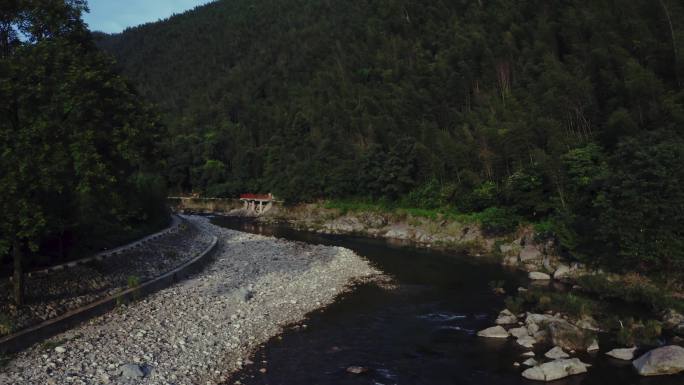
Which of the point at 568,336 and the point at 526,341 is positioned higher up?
the point at 568,336

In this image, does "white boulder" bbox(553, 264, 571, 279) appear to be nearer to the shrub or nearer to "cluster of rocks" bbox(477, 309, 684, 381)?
"cluster of rocks" bbox(477, 309, 684, 381)

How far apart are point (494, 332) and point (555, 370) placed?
377 centimetres

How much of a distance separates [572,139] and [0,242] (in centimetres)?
3839

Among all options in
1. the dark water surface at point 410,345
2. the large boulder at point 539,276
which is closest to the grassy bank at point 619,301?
the large boulder at point 539,276

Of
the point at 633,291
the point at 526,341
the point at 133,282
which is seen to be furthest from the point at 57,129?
the point at 633,291

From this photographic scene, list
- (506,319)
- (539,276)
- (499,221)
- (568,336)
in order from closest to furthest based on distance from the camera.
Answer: (568,336)
(506,319)
(539,276)
(499,221)

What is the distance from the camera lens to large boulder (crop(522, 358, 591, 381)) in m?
13.8

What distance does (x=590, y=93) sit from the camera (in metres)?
42.2

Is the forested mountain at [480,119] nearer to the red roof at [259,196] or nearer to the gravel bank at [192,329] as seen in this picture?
the red roof at [259,196]

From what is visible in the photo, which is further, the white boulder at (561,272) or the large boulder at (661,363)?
the white boulder at (561,272)

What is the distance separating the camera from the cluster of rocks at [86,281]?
15.4 m

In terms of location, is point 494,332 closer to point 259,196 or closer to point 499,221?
point 499,221

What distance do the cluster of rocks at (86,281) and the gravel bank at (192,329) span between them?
123cm

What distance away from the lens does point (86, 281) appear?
19141 millimetres
